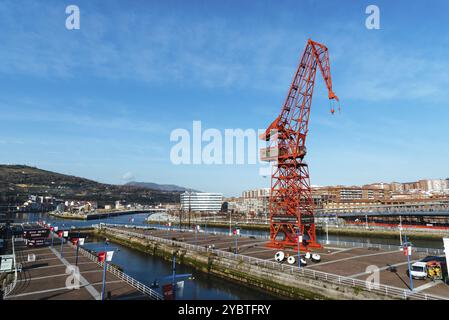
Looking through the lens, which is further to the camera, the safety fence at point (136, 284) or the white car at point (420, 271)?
the white car at point (420, 271)

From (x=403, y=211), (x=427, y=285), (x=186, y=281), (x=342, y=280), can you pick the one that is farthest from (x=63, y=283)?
(x=403, y=211)

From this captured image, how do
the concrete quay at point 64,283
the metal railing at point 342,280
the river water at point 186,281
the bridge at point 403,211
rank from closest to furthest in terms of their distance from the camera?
the metal railing at point 342,280 < the concrete quay at point 64,283 < the river water at point 186,281 < the bridge at point 403,211

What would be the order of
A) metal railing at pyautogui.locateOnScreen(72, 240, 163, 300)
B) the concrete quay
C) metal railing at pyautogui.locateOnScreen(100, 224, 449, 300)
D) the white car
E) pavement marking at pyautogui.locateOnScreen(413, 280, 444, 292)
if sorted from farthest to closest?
the white car < pavement marking at pyautogui.locateOnScreen(413, 280, 444, 292) < metal railing at pyautogui.locateOnScreen(72, 240, 163, 300) < the concrete quay < metal railing at pyautogui.locateOnScreen(100, 224, 449, 300)

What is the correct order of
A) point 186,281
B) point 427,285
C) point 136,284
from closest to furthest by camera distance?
point 427,285, point 136,284, point 186,281

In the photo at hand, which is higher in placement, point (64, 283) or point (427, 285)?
point (427, 285)

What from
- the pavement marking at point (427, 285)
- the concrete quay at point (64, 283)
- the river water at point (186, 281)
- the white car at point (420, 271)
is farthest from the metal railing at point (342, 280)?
the concrete quay at point (64, 283)

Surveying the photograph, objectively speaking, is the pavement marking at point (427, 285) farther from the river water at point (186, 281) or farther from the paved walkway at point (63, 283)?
the paved walkway at point (63, 283)

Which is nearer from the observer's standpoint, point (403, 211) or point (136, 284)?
point (136, 284)

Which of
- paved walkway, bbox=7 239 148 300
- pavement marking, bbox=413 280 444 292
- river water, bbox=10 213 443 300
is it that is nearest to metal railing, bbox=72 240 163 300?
paved walkway, bbox=7 239 148 300

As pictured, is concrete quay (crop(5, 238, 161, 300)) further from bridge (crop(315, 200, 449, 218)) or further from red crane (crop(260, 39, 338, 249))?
bridge (crop(315, 200, 449, 218))

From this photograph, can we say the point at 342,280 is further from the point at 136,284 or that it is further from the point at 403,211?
the point at 403,211
